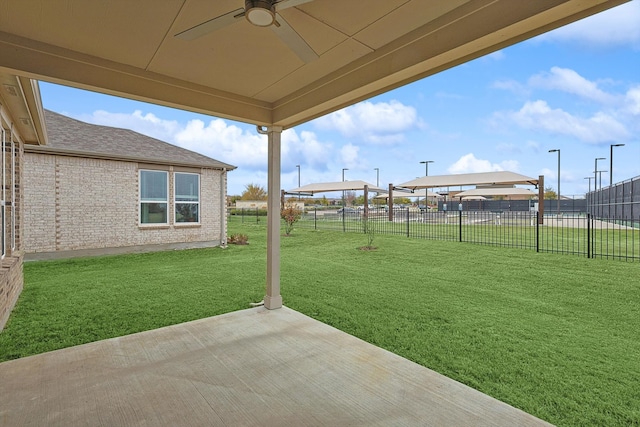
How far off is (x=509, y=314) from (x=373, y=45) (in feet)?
12.2

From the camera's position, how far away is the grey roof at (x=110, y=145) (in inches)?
343

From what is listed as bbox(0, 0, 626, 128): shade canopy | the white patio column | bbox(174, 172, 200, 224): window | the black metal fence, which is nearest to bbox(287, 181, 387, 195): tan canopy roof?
the black metal fence

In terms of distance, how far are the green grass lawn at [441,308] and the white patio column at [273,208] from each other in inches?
22.4

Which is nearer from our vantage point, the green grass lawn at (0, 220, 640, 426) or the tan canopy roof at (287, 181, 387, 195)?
the green grass lawn at (0, 220, 640, 426)

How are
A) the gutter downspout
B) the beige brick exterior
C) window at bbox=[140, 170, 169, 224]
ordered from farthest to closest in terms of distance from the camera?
the gutter downspout
window at bbox=[140, 170, 169, 224]
the beige brick exterior

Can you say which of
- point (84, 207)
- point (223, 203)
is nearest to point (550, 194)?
point (223, 203)

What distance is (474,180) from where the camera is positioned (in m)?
16.5

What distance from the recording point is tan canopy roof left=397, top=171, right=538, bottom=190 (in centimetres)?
1513

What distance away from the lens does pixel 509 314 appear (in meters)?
4.24

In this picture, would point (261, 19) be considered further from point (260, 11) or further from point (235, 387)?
point (235, 387)

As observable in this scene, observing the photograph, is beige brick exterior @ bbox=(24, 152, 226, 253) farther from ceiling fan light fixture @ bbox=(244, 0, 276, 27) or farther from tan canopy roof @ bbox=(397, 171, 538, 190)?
tan canopy roof @ bbox=(397, 171, 538, 190)

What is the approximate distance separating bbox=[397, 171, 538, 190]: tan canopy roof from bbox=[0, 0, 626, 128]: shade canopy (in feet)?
48.2

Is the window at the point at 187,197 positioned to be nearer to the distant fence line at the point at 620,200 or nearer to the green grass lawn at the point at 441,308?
the green grass lawn at the point at 441,308

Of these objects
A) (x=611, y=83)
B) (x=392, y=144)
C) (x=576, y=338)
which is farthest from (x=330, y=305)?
(x=392, y=144)
